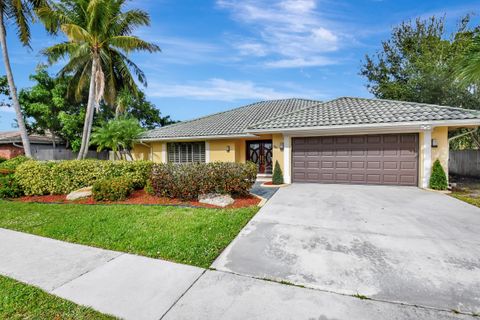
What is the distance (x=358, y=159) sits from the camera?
10.2 metres

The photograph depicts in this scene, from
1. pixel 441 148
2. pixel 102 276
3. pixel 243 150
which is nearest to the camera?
pixel 102 276

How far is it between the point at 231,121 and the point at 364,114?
8.01 metres

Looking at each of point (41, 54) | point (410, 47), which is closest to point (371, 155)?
point (410, 47)

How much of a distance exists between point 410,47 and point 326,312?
2527 centimetres

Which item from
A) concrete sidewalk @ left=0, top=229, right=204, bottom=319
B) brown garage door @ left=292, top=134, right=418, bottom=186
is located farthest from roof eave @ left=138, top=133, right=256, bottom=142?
concrete sidewalk @ left=0, top=229, right=204, bottom=319

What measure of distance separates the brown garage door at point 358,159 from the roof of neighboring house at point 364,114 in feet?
3.01

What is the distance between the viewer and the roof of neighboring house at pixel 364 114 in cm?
867

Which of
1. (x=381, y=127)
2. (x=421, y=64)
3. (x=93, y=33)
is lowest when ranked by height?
(x=381, y=127)

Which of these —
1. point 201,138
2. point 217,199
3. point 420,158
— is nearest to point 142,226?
point 217,199

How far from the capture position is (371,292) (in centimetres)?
288

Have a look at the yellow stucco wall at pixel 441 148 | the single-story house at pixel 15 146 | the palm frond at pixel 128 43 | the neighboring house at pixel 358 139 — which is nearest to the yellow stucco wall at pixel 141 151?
the neighboring house at pixel 358 139

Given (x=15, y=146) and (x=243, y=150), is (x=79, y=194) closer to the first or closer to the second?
(x=243, y=150)

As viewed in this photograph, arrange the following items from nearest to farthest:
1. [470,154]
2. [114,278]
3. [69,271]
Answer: [114,278], [69,271], [470,154]

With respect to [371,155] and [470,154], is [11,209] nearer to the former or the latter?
[371,155]
